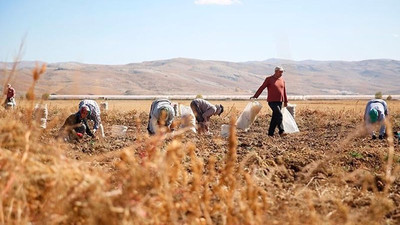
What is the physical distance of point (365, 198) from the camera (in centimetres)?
446

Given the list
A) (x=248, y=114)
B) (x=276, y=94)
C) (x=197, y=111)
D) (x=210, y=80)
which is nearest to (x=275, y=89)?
(x=276, y=94)

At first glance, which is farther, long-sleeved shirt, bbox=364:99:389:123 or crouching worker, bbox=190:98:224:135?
crouching worker, bbox=190:98:224:135

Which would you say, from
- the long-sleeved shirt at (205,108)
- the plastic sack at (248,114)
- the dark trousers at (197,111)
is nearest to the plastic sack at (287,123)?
the plastic sack at (248,114)

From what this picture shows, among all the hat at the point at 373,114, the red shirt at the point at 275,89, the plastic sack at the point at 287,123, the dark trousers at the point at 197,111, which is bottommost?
the plastic sack at the point at 287,123

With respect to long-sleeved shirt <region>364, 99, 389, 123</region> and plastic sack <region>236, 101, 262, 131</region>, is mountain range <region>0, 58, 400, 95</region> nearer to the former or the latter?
plastic sack <region>236, 101, 262, 131</region>

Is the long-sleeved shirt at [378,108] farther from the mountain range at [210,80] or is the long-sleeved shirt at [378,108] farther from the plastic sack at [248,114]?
the mountain range at [210,80]

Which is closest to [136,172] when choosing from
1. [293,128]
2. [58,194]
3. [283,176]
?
[58,194]

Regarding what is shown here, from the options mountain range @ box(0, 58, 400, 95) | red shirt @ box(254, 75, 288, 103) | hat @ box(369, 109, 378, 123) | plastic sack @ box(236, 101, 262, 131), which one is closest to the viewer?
hat @ box(369, 109, 378, 123)

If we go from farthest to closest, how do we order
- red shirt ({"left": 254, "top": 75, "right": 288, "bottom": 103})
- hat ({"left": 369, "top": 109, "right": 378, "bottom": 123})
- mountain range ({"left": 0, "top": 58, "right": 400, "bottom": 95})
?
mountain range ({"left": 0, "top": 58, "right": 400, "bottom": 95}) < red shirt ({"left": 254, "top": 75, "right": 288, "bottom": 103}) < hat ({"left": 369, "top": 109, "right": 378, "bottom": 123})

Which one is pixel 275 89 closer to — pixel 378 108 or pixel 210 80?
pixel 378 108

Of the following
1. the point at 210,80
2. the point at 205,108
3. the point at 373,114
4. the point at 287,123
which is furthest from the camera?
the point at 210,80

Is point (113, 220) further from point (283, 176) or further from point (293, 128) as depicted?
point (293, 128)

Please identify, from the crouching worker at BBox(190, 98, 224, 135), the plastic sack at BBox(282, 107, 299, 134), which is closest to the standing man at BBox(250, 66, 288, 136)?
the plastic sack at BBox(282, 107, 299, 134)

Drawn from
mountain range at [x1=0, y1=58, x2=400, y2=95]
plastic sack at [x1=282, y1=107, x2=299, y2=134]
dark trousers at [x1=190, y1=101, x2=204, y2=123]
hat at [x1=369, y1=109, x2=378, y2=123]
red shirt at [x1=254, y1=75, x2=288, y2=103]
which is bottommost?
plastic sack at [x1=282, y1=107, x2=299, y2=134]
